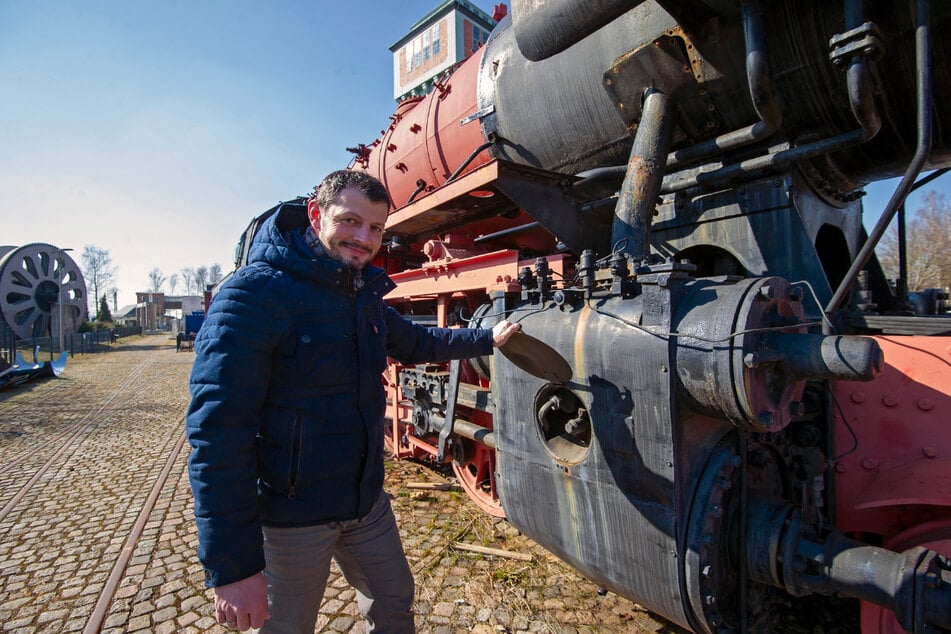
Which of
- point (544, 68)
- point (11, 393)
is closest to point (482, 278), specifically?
point (544, 68)

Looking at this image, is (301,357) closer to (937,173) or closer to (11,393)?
(937,173)

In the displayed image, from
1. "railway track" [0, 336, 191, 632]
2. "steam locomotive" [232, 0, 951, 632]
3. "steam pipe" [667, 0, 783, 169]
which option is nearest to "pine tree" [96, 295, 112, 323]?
"railway track" [0, 336, 191, 632]

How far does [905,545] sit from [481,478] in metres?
3.04

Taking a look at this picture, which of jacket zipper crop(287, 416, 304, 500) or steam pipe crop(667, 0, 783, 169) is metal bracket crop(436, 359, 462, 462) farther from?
steam pipe crop(667, 0, 783, 169)

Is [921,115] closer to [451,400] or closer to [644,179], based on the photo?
[644,179]

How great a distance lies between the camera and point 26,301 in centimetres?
2073

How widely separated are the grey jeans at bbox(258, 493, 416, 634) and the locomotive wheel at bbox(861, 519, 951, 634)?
188 centimetres

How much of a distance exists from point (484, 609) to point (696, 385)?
6.45ft

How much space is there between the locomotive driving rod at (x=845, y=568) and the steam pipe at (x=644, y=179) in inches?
50.3

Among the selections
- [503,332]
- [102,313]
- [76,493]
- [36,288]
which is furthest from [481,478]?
[102,313]

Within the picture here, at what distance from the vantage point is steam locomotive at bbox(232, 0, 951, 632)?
71.2 inches

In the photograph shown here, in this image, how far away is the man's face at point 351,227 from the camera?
179 centimetres

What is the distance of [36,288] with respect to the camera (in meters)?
21.2

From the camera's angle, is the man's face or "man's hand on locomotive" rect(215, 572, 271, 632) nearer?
"man's hand on locomotive" rect(215, 572, 271, 632)
